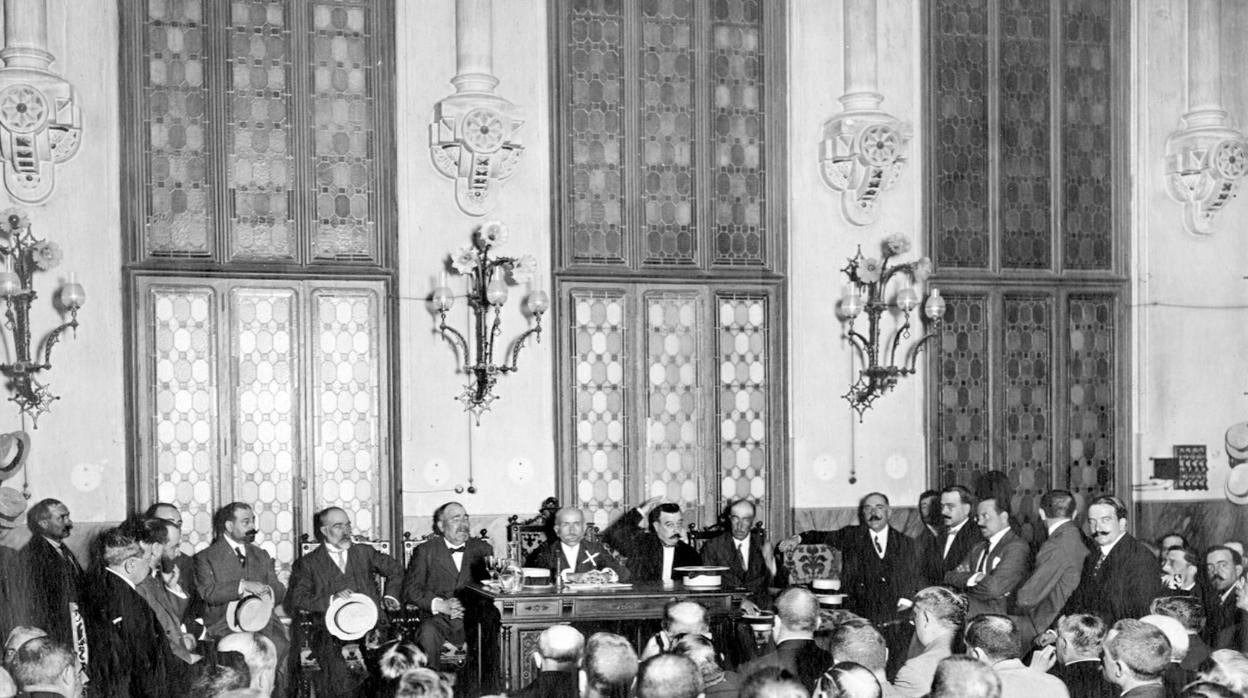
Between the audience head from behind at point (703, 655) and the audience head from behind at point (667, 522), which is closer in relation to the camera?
the audience head from behind at point (703, 655)

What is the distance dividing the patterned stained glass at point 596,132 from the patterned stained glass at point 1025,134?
3863 millimetres

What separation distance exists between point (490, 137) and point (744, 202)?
2.57 meters

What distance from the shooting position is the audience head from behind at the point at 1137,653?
5480mm

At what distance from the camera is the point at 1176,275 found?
14141mm

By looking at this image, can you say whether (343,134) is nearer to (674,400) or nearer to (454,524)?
(454,524)

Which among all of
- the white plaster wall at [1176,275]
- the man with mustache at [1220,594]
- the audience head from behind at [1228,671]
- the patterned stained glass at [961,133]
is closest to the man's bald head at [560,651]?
the audience head from behind at [1228,671]

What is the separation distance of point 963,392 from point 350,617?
654cm

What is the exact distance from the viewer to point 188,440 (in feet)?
39.0

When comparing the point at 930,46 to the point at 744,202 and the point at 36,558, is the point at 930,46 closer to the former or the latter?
the point at 744,202

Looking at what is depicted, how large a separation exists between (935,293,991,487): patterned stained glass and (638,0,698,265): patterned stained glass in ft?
8.79

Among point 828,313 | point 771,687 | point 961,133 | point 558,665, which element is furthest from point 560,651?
point 961,133

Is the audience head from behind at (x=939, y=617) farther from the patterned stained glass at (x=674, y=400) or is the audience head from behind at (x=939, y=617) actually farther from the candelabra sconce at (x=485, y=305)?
the patterned stained glass at (x=674, y=400)

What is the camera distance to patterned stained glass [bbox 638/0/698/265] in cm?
1304

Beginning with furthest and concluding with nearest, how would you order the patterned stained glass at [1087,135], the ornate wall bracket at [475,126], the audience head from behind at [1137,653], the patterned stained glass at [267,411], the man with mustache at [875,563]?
the patterned stained glass at [1087,135]
the ornate wall bracket at [475,126]
the patterned stained glass at [267,411]
the man with mustache at [875,563]
the audience head from behind at [1137,653]
